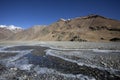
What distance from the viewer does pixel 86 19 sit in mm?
77062

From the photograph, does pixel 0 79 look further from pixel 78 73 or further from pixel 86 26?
pixel 86 26

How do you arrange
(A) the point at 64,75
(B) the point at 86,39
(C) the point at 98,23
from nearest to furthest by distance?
(A) the point at 64,75
(B) the point at 86,39
(C) the point at 98,23

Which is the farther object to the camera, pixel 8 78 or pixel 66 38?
pixel 66 38

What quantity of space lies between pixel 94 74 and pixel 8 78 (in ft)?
18.4

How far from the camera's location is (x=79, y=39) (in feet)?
176

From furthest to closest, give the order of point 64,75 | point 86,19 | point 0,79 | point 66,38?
1. point 86,19
2. point 66,38
3. point 64,75
4. point 0,79

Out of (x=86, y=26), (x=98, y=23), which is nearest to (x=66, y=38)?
(x=86, y=26)

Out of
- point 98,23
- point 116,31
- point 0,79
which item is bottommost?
point 0,79

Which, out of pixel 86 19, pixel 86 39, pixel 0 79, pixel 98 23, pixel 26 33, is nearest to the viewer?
pixel 0 79

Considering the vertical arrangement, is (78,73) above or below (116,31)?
below

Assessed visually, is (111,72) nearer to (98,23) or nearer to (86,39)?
(86,39)

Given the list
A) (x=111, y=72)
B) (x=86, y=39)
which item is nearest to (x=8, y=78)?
(x=111, y=72)

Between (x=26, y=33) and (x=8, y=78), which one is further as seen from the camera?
(x=26, y=33)

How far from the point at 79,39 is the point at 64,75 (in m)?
46.8
